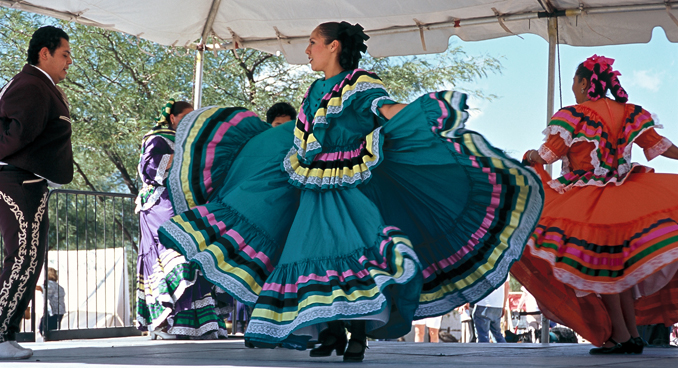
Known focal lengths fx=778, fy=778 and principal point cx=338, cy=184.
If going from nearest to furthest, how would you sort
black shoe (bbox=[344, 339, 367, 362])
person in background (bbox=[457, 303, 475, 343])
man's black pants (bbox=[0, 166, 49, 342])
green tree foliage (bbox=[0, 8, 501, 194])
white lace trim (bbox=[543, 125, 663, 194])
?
1. black shoe (bbox=[344, 339, 367, 362])
2. man's black pants (bbox=[0, 166, 49, 342])
3. white lace trim (bbox=[543, 125, 663, 194])
4. person in background (bbox=[457, 303, 475, 343])
5. green tree foliage (bbox=[0, 8, 501, 194])

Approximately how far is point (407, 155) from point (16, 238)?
1968 millimetres

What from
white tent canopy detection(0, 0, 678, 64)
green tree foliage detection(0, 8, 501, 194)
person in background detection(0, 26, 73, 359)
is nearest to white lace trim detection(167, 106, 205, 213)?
person in background detection(0, 26, 73, 359)

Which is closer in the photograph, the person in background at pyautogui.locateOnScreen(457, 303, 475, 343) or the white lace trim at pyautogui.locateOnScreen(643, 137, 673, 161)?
the white lace trim at pyautogui.locateOnScreen(643, 137, 673, 161)

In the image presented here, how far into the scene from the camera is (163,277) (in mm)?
6398

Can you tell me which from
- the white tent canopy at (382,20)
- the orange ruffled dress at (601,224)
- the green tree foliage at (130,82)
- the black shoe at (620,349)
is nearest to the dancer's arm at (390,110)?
the orange ruffled dress at (601,224)

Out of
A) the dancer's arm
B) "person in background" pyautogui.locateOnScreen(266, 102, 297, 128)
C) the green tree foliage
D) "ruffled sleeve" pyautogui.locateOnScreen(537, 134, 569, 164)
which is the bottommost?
the dancer's arm

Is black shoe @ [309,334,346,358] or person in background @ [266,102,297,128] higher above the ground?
person in background @ [266,102,297,128]

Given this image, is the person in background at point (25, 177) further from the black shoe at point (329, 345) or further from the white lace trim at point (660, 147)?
the white lace trim at point (660, 147)

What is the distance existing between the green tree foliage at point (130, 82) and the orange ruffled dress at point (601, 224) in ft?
36.1

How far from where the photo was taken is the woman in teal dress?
3.37 m

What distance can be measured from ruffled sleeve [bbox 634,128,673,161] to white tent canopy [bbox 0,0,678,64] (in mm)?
1408

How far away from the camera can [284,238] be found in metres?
3.74

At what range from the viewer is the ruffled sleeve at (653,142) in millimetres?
4727

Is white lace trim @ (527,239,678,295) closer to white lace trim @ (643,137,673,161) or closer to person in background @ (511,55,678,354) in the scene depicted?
person in background @ (511,55,678,354)
